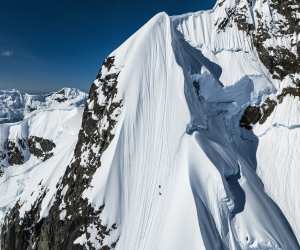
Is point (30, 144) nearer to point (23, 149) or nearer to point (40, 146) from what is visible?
point (23, 149)

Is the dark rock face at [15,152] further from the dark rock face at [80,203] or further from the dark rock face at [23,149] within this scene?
the dark rock face at [80,203]

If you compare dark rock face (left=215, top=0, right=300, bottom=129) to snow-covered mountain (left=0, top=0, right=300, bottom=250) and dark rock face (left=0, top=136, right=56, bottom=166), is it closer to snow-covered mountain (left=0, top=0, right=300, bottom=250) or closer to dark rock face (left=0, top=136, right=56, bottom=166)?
snow-covered mountain (left=0, top=0, right=300, bottom=250)

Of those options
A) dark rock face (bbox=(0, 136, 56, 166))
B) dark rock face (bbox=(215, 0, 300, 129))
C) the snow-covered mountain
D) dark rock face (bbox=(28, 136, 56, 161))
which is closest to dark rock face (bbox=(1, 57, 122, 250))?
the snow-covered mountain

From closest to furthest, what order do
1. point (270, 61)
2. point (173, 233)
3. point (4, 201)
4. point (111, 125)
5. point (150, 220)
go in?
point (173, 233), point (150, 220), point (111, 125), point (270, 61), point (4, 201)

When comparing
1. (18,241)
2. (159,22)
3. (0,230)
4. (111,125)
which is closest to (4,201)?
(0,230)

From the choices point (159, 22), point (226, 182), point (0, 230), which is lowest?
point (0, 230)

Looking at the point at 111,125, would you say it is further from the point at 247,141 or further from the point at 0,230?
the point at 0,230

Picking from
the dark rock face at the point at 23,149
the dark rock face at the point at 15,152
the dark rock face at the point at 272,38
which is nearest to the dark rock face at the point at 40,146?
the dark rock face at the point at 23,149
